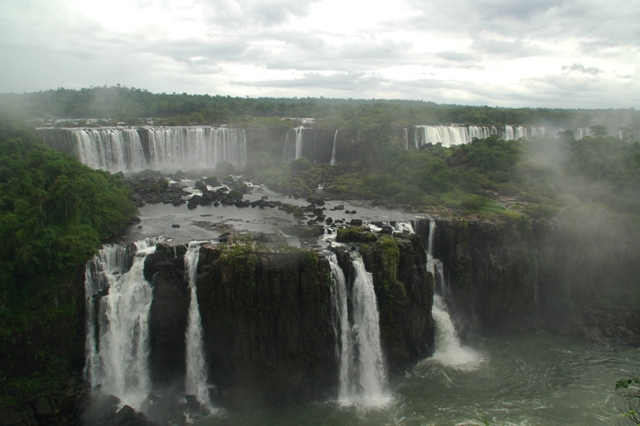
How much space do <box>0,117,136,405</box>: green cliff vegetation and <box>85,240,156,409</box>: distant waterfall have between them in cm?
58

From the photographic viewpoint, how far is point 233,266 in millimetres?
20594

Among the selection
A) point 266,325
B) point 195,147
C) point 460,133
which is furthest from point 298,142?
point 266,325

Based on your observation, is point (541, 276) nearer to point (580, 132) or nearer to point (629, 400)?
point (629, 400)

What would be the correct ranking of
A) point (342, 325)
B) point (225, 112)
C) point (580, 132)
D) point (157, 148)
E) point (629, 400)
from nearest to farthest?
point (629, 400)
point (342, 325)
point (157, 148)
point (580, 132)
point (225, 112)

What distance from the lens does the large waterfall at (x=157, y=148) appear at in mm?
43156

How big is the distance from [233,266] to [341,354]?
6.44m

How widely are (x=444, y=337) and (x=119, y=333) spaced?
52.8 ft

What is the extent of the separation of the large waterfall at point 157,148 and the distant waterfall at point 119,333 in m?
25.5

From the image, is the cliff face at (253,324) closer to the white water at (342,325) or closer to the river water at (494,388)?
the white water at (342,325)

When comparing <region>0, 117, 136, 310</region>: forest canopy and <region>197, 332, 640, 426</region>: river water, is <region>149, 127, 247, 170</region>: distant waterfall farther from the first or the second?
<region>197, 332, 640, 426</region>: river water

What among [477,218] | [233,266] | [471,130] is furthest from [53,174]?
[471,130]

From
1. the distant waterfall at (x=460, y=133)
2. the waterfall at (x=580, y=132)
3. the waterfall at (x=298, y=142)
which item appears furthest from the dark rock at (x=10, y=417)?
the waterfall at (x=580, y=132)

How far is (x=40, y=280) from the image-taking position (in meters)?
20.5

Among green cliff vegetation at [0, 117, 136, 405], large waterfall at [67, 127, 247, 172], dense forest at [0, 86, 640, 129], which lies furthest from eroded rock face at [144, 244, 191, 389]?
dense forest at [0, 86, 640, 129]
